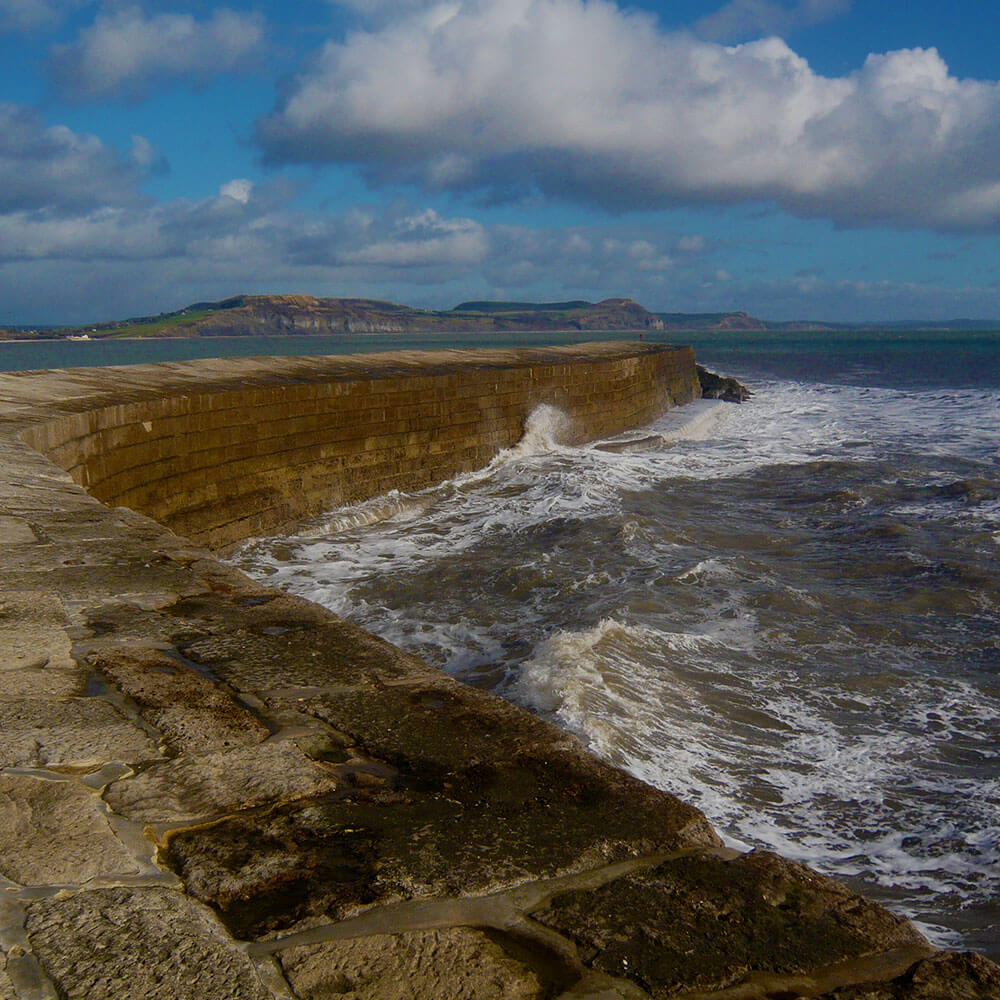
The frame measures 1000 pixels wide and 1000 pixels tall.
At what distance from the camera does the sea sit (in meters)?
4.27

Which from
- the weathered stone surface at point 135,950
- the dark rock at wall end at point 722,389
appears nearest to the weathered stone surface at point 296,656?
the weathered stone surface at point 135,950

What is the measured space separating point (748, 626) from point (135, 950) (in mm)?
6033

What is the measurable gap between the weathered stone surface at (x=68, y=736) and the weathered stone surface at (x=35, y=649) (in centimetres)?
12

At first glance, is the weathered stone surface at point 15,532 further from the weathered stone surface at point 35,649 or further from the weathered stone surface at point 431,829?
the weathered stone surface at point 431,829

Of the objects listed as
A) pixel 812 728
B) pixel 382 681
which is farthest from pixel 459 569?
pixel 382 681

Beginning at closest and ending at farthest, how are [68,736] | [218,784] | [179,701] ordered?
1. [218,784]
2. [68,736]
3. [179,701]

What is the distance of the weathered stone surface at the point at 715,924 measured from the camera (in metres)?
1.75

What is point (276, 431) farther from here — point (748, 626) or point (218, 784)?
point (218, 784)

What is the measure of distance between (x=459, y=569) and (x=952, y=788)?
504 cm

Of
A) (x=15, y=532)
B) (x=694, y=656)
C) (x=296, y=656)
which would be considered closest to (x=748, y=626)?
(x=694, y=656)

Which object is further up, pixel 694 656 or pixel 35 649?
pixel 35 649

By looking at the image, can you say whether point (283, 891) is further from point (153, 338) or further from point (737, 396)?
point (153, 338)

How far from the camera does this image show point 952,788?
4609 mm

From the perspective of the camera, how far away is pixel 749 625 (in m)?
7.12
